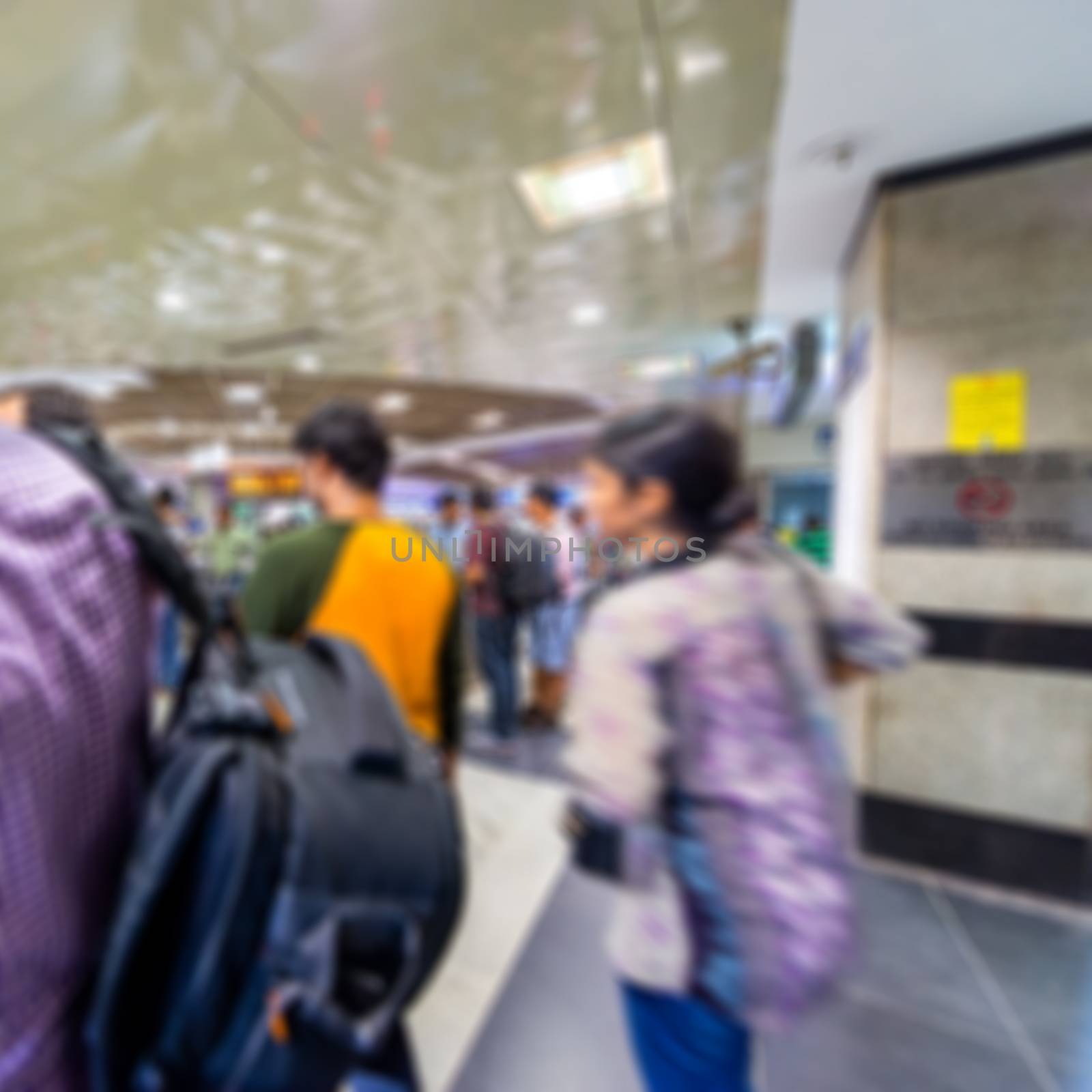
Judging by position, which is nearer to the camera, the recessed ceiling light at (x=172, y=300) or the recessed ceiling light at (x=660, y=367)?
the recessed ceiling light at (x=172, y=300)

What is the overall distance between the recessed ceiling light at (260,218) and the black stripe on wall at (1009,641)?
3.25m

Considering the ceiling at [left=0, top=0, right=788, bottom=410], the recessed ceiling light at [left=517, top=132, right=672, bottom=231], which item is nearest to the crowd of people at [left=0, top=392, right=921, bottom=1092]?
the ceiling at [left=0, top=0, right=788, bottom=410]

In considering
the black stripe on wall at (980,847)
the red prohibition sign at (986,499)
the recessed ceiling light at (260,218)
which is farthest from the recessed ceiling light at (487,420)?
the black stripe on wall at (980,847)

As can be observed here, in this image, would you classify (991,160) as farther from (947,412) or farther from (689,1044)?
(689,1044)

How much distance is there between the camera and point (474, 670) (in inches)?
182

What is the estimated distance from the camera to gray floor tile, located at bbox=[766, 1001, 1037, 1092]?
4.18 feet

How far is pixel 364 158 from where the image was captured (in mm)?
2107

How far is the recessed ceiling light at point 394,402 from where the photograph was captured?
23.3 ft

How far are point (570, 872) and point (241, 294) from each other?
3781 mm

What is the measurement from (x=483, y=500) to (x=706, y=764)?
6.59 ft

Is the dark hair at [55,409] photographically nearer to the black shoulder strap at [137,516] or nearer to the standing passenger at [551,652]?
the black shoulder strap at [137,516]

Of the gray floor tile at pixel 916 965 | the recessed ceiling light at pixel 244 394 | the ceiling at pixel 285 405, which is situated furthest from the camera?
the recessed ceiling light at pixel 244 394

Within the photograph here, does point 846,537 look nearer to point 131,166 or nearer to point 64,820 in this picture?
point 64,820

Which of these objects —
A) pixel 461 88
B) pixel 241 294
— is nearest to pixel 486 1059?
pixel 461 88
